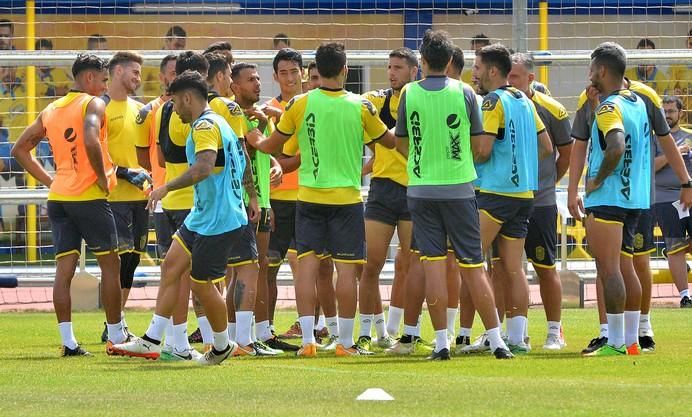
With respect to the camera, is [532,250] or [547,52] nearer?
[532,250]

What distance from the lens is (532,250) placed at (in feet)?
39.3

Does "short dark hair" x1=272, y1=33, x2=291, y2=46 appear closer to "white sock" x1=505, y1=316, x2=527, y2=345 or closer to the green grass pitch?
the green grass pitch

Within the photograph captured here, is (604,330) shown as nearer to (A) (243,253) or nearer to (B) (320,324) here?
(A) (243,253)

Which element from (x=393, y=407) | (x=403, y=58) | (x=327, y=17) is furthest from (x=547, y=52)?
(x=393, y=407)

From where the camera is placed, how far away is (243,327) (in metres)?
11.5

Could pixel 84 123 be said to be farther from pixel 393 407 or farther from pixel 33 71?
pixel 33 71

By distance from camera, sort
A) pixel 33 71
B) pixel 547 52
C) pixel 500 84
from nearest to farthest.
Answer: pixel 500 84 < pixel 547 52 < pixel 33 71

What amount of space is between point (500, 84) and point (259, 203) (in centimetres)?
216

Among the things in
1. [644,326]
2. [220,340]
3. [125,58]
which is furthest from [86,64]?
[644,326]

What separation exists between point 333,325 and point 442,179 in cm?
205

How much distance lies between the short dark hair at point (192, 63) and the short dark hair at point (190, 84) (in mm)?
894

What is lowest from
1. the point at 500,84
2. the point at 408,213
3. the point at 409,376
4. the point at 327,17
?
the point at 409,376

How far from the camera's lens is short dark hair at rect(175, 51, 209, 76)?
1152 cm

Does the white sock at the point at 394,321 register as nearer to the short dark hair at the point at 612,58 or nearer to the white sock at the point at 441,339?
the white sock at the point at 441,339
